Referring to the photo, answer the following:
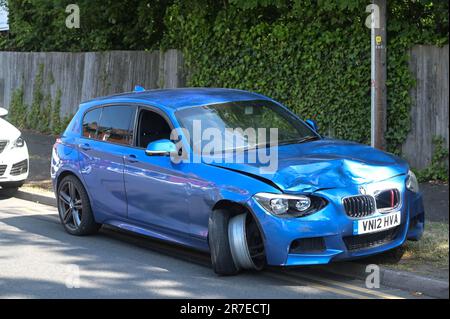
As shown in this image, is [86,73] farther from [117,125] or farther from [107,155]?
[107,155]

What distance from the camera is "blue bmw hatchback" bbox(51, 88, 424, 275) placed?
6875 millimetres

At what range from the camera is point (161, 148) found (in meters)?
7.91

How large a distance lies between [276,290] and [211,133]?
1.88 meters

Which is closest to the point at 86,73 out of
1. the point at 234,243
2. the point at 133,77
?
the point at 133,77

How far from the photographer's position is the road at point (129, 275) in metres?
6.89

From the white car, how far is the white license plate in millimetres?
7541

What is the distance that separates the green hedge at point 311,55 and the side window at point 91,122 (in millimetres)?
4387

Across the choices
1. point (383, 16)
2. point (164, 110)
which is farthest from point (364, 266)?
point (383, 16)

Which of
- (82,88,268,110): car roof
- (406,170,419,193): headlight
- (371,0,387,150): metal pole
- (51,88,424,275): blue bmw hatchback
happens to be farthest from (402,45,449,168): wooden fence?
(406,170,419,193): headlight

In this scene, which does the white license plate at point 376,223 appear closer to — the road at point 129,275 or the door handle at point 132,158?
the road at point 129,275

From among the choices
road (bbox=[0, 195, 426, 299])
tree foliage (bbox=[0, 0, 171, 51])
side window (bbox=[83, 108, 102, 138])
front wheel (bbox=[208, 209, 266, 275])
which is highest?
tree foliage (bbox=[0, 0, 171, 51])

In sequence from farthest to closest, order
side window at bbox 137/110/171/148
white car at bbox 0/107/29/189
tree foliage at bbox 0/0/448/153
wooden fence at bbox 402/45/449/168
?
white car at bbox 0/107/29/189 < tree foliage at bbox 0/0/448/153 < wooden fence at bbox 402/45/449/168 < side window at bbox 137/110/171/148

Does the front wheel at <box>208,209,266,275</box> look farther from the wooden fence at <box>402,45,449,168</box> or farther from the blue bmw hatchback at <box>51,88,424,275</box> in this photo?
the wooden fence at <box>402,45,449,168</box>

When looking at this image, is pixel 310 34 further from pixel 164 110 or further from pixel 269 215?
pixel 269 215
